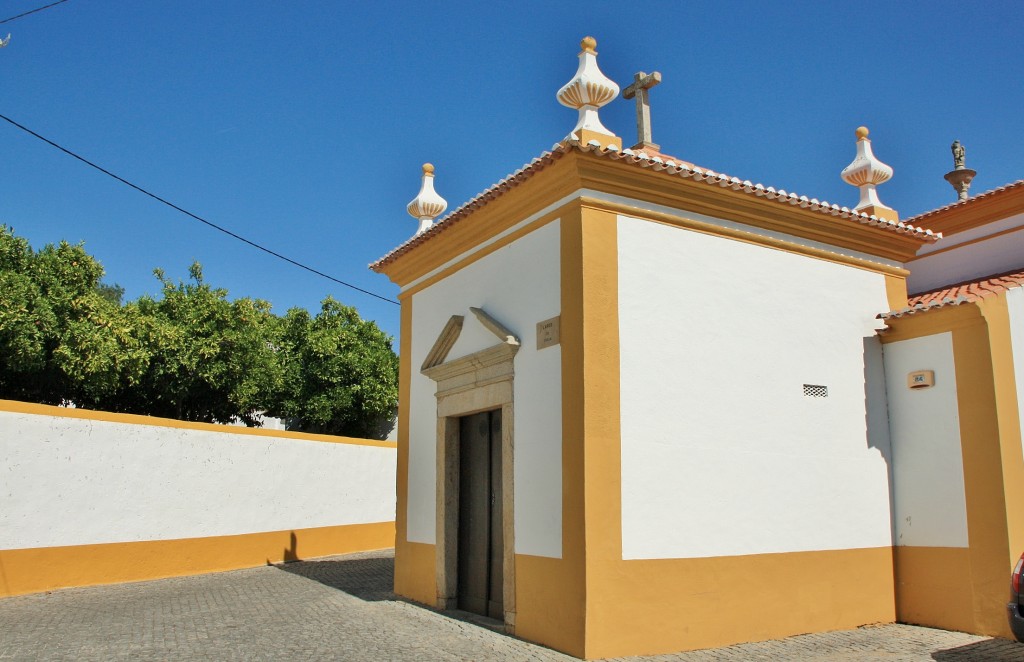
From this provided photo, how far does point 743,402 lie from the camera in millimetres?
7012

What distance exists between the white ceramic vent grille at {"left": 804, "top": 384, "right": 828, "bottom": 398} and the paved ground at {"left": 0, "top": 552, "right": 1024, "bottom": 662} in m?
2.07

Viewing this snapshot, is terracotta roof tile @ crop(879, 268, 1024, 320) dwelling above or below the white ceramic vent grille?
above

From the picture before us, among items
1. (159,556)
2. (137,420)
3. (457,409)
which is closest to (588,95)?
(457,409)

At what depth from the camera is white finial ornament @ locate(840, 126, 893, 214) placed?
868cm

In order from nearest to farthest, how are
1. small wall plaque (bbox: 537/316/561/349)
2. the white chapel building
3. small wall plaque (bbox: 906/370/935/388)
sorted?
the white chapel building, small wall plaque (bbox: 537/316/561/349), small wall plaque (bbox: 906/370/935/388)

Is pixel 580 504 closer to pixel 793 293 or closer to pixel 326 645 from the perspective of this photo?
pixel 326 645

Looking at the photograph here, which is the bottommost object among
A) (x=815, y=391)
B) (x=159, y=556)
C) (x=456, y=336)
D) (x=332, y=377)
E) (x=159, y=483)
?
(x=159, y=556)

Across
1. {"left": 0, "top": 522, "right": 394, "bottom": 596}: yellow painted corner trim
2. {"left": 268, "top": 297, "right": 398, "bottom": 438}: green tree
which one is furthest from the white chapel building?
{"left": 268, "top": 297, "right": 398, "bottom": 438}: green tree

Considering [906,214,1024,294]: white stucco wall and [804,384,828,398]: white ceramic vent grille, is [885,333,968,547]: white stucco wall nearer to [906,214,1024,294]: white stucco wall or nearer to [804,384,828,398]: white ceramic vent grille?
[804,384,828,398]: white ceramic vent grille

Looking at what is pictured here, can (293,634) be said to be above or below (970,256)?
below

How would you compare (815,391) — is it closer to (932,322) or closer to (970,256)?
(932,322)

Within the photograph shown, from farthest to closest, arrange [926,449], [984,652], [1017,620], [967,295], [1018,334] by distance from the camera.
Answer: [926,449] < [967,295] < [1018,334] < [984,652] < [1017,620]

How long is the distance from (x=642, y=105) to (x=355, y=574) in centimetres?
697

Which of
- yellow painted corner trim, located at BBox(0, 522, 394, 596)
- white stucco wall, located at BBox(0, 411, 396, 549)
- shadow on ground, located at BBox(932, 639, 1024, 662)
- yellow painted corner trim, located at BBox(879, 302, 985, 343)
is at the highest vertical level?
yellow painted corner trim, located at BBox(879, 302, 985, 343)
